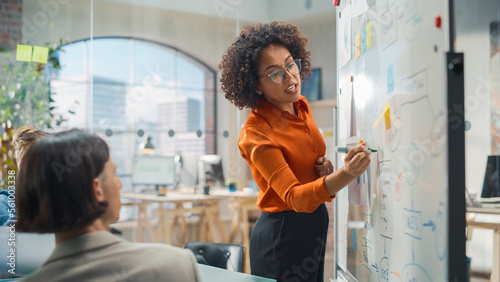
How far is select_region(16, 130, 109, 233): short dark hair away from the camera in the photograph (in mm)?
942

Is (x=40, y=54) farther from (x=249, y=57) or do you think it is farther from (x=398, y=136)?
(x=398, y=136)

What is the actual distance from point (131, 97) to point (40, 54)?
39.7 inches

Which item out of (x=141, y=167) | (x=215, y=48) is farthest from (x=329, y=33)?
(x=141, y=167)

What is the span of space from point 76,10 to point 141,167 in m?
1.79

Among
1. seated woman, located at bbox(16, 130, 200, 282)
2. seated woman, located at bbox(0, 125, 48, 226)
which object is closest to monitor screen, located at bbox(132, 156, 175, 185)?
seated woman, located at bbox(0, 125, 48, 226)

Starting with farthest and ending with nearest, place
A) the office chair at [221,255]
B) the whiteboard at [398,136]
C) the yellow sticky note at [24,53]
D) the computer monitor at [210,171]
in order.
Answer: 1. the computer monitor at [210,171]
2. the yellow sticky note at [24,53]
3. the office chair at [221,255]
4. the whiteboard at [398,136]

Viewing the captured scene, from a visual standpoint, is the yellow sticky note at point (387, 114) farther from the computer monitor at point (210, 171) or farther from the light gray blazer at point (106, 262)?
the computer monitor at point (210, 171)

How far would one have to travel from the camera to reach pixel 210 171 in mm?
5434

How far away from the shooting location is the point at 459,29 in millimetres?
1146

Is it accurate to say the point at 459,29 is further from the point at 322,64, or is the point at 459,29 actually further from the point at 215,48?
the point at 322,64

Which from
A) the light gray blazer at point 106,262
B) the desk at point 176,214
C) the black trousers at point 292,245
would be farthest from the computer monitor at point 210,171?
the light gray blazer at point 106,262

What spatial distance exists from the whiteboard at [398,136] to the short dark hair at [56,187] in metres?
0.82

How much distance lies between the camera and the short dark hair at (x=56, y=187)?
942 millimetres

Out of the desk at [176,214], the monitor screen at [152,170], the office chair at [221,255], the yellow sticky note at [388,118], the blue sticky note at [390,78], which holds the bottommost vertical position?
the desk at [176,214]
